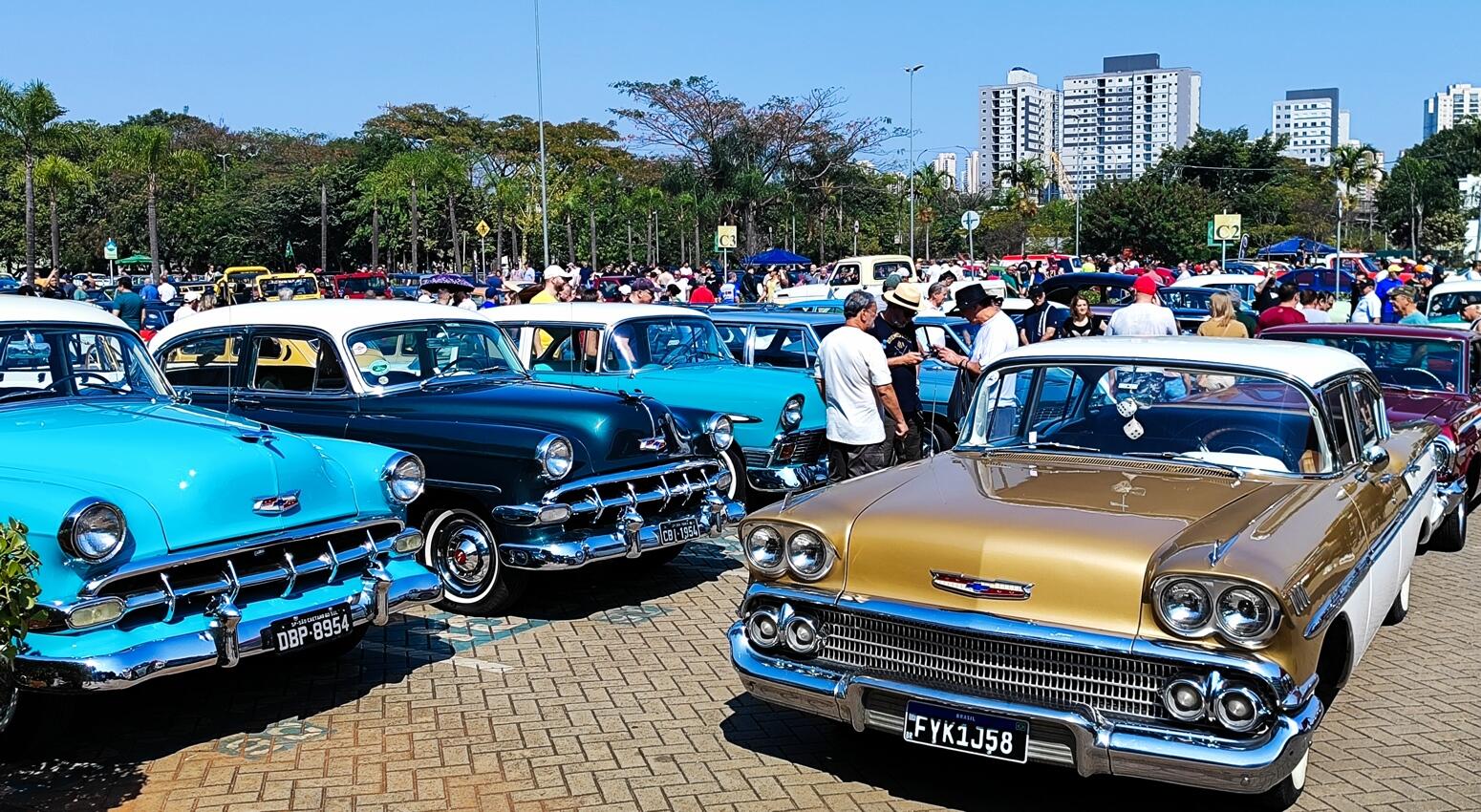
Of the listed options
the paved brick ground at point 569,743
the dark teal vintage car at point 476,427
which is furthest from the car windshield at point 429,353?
the paved brick ground at point 569,743

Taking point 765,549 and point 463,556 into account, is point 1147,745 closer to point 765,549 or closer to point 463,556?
point 765,549

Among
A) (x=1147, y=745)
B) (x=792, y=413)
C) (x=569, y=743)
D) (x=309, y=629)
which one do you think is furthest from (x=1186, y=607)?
(x=792, y=413)

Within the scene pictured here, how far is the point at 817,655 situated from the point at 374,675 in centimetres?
266

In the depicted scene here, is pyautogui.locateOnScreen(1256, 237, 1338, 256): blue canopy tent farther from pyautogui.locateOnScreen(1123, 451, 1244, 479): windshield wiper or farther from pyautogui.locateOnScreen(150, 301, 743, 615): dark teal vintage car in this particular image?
pyautogui.locateOnScreen(1123, 451, 1244, 479): windshield wiper

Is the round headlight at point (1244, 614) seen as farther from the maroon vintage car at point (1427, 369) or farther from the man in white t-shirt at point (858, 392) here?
the maroon vintage car at point (1427, 369)

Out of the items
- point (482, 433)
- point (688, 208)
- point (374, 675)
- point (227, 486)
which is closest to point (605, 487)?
point (482, 433)

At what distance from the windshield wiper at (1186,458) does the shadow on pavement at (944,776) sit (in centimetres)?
129

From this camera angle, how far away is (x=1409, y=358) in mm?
10148

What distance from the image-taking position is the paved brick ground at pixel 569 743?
16.6 ft

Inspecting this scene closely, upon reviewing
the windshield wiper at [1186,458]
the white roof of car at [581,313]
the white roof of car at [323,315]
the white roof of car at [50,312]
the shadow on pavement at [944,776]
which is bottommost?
the shadow on pavement at [944,776]

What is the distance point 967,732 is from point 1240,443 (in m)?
1.99

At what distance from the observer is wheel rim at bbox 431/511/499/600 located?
7559mm

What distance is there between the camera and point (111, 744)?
5.62 metres

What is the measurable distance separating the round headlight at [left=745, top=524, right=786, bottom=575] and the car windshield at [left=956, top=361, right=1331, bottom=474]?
4.54ft
